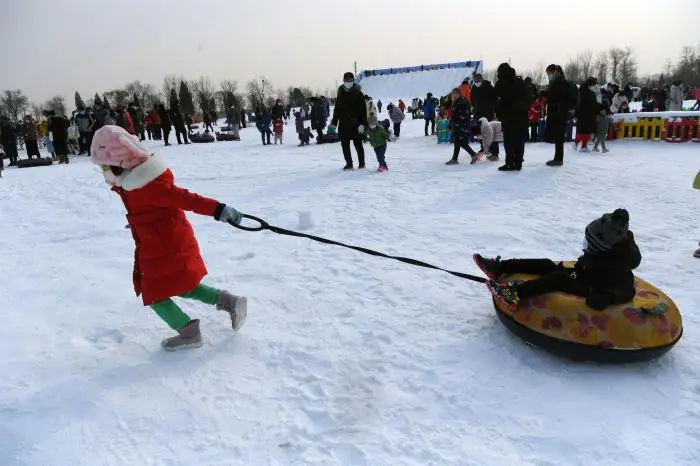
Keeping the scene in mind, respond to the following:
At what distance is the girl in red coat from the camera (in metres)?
3.04

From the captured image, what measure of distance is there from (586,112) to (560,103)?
2.78m

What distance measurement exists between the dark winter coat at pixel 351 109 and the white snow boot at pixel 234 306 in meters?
6.49

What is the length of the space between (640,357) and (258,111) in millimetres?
17916

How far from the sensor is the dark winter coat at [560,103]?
893 cm

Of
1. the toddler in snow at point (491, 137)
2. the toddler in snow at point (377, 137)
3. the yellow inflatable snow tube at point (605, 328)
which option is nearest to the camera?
the yellow inflatable snow tube at point (605, 328)

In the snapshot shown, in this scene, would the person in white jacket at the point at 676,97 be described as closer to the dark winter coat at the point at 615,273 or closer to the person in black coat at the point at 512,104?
the person in black coat at the point at 512,104

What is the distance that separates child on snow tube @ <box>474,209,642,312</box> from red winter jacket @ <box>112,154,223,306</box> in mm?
2089

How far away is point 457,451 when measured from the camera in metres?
2.49

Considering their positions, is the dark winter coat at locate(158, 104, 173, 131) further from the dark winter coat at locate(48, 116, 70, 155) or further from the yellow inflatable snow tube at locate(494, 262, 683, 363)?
the yellow inflatable snow tube at locate(494, 262, 683, 363)

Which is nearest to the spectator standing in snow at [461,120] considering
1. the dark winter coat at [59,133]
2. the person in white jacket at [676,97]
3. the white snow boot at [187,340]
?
the white snow boot at [187,340]

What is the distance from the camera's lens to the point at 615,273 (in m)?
3.02

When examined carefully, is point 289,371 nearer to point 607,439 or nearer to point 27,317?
point 607,439

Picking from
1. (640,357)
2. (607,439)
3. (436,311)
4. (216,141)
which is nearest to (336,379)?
(436,311)

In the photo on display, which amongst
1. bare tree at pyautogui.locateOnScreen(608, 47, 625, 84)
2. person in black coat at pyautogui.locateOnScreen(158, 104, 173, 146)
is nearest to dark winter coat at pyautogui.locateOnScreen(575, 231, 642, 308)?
person in black coat at pyautogui.locateOnScreen(158, 104, 173, 146)
